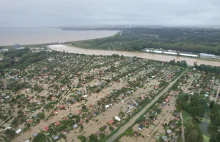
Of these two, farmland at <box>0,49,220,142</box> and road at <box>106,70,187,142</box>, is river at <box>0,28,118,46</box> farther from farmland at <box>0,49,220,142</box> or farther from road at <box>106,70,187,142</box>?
road at <box>106,70,187,142</box>

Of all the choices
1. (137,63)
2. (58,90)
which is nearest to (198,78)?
(137,63)

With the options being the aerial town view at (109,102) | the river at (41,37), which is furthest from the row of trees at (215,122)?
the river at (41,37)

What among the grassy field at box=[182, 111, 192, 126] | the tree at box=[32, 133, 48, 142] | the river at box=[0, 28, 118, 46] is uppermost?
the river at box=[0, 28, 118, 46]

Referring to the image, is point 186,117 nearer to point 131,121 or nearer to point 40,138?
point 131,121

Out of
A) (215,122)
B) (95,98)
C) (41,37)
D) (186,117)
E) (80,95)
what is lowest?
(186,117)

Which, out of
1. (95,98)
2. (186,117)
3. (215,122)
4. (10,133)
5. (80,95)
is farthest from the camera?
(80,95)

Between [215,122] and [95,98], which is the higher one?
[95,98]

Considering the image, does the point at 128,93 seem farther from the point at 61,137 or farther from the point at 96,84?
the point at 61,137

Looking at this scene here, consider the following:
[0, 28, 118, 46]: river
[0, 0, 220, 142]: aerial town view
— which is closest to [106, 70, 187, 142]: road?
[0, 0, 220, 142]: aerial town view

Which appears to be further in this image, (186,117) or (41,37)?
(41,37)

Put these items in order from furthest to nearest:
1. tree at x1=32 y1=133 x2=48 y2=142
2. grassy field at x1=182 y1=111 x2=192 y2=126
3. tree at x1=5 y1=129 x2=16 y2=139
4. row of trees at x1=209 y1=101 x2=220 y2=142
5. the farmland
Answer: grassy field at x1=182 y1=111 x2=192 y2=126
the farmland
tree at x1=5 y1=129 x2=16 y2=139
tree at x1=32 y1=133 x2=48 y2=142
row of trees at x1=209 y1=101 x2=220 y2=142

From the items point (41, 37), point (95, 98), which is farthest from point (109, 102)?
point (41, 37)
